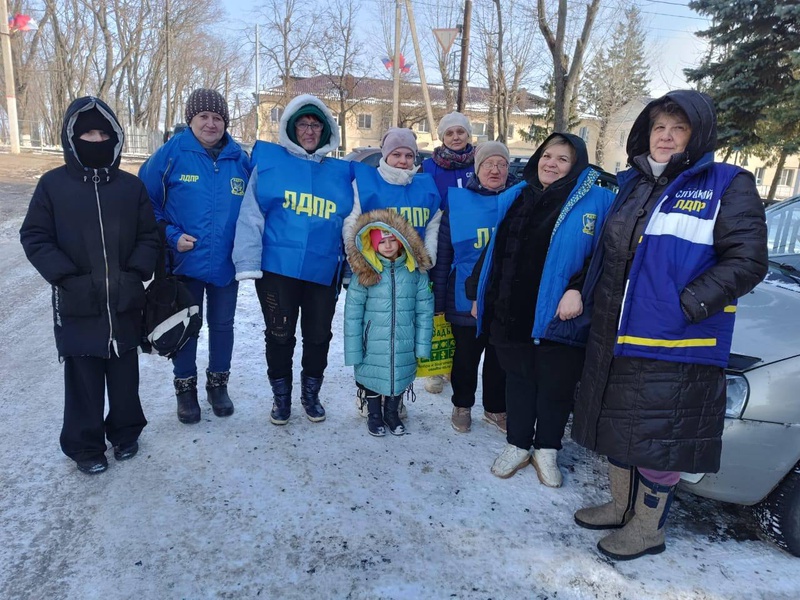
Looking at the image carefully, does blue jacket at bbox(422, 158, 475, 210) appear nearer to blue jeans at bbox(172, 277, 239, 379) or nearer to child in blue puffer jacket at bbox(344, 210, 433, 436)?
child in blue puffer jacket at bbox(344, 210, 433, 436)

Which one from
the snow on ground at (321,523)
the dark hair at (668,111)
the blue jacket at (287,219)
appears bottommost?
the snow on ground at (321,523)

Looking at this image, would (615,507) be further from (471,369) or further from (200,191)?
(200,191)

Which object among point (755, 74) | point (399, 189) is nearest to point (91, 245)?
point (399, 189)

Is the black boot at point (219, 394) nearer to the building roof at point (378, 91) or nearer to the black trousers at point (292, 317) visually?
the black trousers at point (292, 317)

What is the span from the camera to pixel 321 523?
2.57 metres

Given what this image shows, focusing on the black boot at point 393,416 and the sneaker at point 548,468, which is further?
the black boot at point 393,416

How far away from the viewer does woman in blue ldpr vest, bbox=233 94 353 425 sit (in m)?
3.14

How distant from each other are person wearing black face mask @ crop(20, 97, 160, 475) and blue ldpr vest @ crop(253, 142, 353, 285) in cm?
63

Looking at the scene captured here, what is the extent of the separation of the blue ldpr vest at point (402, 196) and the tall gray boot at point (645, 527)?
1.90 metres

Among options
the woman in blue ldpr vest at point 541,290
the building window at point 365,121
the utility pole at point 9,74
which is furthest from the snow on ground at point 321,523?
the building window at point 365,121

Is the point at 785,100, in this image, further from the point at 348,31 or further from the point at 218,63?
the point at 218,63

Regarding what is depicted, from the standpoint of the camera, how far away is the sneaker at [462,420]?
3.57m

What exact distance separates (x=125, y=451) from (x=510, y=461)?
2178mm

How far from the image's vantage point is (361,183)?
131 inches
